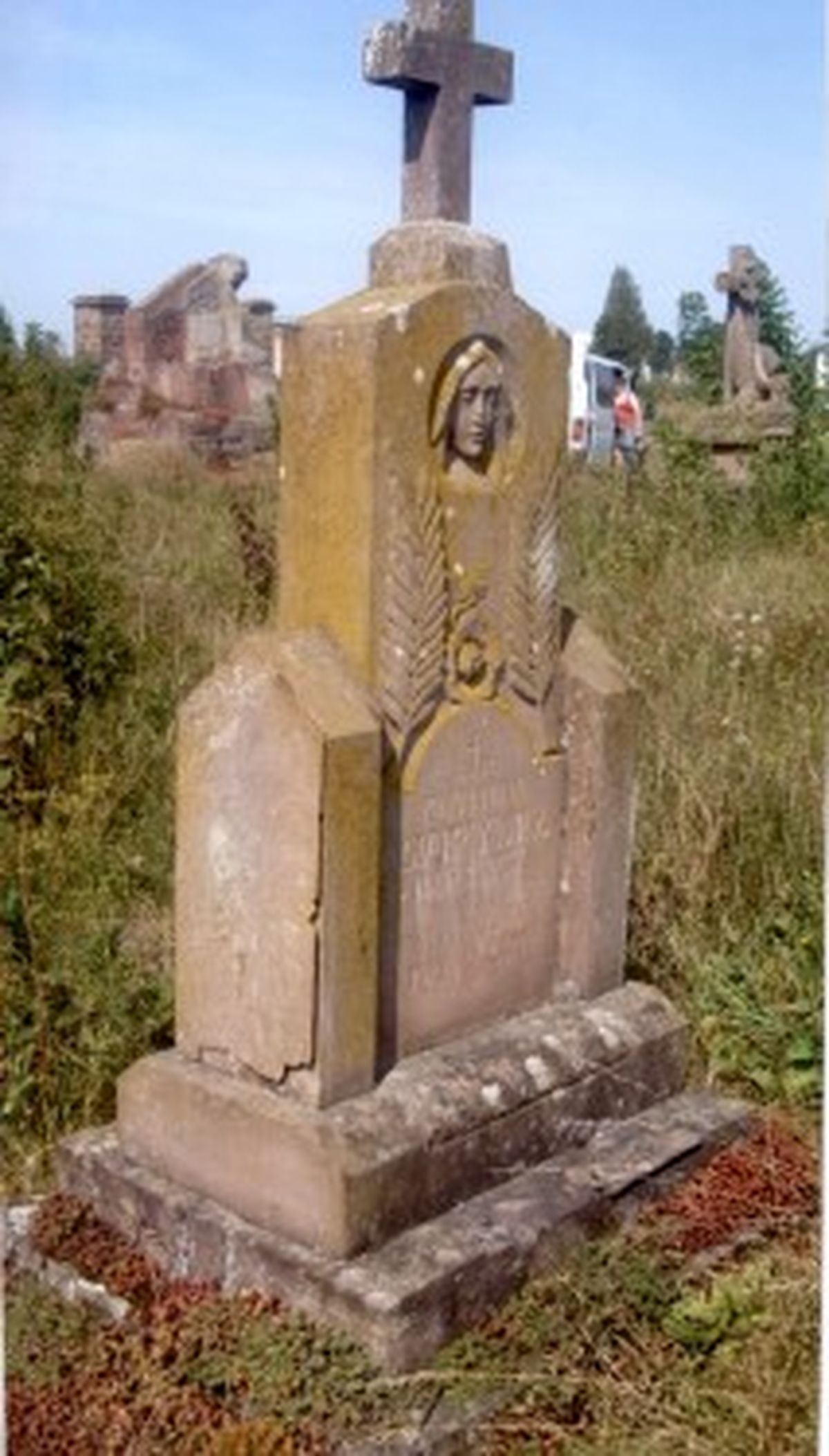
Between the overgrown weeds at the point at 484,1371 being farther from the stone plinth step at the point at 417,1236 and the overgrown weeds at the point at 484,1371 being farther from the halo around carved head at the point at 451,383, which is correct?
the halo around carved head at the point at 451,383

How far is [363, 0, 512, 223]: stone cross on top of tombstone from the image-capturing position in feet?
11.3

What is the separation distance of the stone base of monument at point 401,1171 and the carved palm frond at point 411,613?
76 centimetres

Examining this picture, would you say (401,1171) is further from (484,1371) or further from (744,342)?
(744,342)

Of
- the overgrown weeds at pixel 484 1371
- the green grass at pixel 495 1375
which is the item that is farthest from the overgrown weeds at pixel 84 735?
the green grass at pixel 495 1375

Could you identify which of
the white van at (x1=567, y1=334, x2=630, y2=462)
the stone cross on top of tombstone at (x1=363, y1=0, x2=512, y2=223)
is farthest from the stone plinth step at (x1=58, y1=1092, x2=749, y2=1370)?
the white van at (x1=567, y1=334, x2=630, y2=462)

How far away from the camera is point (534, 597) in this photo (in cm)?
359

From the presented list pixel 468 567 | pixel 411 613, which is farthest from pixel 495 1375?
pixel 468 567

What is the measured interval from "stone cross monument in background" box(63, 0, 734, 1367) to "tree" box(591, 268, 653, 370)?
5892cm

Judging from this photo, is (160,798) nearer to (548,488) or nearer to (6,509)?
(6,509)

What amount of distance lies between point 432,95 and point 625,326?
210 feet

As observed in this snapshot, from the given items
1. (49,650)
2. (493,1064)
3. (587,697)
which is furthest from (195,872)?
(49,650)

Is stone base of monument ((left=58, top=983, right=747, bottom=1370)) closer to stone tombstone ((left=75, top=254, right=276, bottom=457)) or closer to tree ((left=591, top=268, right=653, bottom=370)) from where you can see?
stone tombstone ((left=75, top=254, right=276, bottom=457))

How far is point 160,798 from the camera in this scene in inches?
244

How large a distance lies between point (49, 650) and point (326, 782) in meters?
4.03
